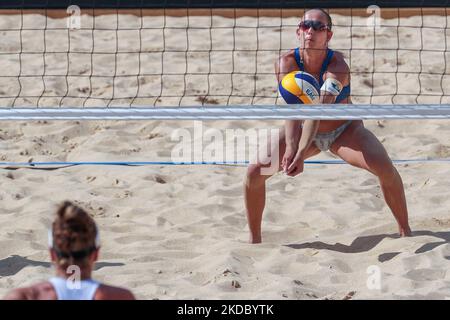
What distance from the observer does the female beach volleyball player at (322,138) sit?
5367 mm

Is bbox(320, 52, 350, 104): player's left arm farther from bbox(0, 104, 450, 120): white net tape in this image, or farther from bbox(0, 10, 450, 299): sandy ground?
bbox(0, 10, 450, 299): sandy ground

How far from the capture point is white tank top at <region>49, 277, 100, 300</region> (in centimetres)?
304

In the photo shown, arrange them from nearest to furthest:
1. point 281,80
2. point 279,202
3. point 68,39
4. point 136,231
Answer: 1. point 281,80
2. point 136,231
3. point 279,202
4. point 68,39

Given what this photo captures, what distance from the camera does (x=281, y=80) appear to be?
5434 millimetres

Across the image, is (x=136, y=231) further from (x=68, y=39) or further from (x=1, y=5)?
(x=1, y=5)

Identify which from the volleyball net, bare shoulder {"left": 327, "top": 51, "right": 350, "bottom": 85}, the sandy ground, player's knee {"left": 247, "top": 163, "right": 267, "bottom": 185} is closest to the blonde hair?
the sandy ground

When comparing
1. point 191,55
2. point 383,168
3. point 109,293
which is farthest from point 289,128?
point 191,55

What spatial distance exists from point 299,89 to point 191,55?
3.68 meters

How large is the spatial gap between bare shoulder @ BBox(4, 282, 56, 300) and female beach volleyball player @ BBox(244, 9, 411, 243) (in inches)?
92.6

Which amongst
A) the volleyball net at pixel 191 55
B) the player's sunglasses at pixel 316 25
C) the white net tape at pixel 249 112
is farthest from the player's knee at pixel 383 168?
the volleyball net at pixel 191 55

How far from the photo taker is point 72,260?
9.87 ft

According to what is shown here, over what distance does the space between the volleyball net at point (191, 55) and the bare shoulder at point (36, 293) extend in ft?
12.6

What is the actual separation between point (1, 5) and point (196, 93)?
2450 millimetres

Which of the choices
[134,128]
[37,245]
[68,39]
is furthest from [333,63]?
[68,39]
